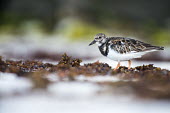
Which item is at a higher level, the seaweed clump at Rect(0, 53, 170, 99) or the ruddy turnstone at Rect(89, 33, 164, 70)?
the ruddy turnstone at Rect(89, 33, 164, 70)

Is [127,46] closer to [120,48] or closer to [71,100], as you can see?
[120,48]

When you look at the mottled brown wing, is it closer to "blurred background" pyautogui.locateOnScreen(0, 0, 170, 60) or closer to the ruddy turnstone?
the ruddy turnstone

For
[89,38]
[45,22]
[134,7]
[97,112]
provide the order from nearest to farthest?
[97,112], [89,38], [45,22], [134,7]

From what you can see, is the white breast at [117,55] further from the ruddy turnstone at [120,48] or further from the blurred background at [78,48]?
the blurred background at [78,48]

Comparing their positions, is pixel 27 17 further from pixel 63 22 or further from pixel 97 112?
pixel 97 112

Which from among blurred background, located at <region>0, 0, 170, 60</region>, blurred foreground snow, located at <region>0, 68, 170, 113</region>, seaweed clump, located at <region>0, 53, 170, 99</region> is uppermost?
blurred background, located at <region>0, 0, 170, 60</region>

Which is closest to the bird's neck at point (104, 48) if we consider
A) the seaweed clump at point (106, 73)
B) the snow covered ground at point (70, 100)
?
the seaweed clump at point (106, 73)

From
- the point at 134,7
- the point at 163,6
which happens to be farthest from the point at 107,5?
the point at 163,6

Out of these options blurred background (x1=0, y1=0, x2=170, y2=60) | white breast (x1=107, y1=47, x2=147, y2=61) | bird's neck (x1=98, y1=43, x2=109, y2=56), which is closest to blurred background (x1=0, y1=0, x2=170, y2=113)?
blurred background (x1=0, y1=0, x2=170, y2=60)

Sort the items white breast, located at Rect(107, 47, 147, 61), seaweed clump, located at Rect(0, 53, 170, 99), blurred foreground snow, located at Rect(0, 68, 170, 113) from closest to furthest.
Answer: blurred foreground snow, located at Rect(0, 68, 170, 113) < seaweed clump, located at Rect(0, 53, 170, 99) < white breast, located at Rect(107, 47, 147, 61)
